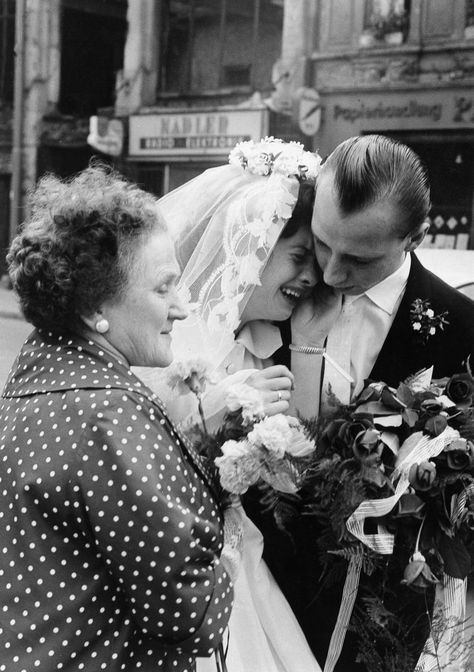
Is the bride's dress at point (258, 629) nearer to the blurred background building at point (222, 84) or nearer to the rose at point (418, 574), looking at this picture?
the rose at point (418, 574)

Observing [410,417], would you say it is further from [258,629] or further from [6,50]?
[6,50]

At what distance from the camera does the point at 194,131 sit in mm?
15398

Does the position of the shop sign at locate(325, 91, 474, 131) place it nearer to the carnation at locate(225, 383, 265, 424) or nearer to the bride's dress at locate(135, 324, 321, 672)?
the bride's dress at locate(135, 324, 321, 672)

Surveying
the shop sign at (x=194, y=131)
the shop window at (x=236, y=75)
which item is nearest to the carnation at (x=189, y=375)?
the shop sign at (x=194, y=131)

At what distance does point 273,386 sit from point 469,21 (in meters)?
11.3

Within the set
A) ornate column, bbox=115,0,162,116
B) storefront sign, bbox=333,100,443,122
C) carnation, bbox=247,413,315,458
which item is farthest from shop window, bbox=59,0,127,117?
carnation, bbox=247,413,315,458

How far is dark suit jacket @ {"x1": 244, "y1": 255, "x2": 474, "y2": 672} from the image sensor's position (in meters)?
2.24

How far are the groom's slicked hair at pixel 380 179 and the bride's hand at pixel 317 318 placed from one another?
1.00 feet

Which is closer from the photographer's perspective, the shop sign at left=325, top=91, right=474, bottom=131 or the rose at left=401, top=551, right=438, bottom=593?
the rose at left=401, top=551, right=438, bottom=593

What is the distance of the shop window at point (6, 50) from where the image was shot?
18703mm

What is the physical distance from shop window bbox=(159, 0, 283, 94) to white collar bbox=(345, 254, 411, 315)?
40.9ft

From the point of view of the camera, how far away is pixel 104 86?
17.4 metres

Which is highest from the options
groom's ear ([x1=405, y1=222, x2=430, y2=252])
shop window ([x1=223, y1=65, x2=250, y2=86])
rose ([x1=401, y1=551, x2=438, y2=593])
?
shop window ([x1=223, y1=65, x2=250, y2=86])

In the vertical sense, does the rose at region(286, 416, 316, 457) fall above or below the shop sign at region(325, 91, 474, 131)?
below
